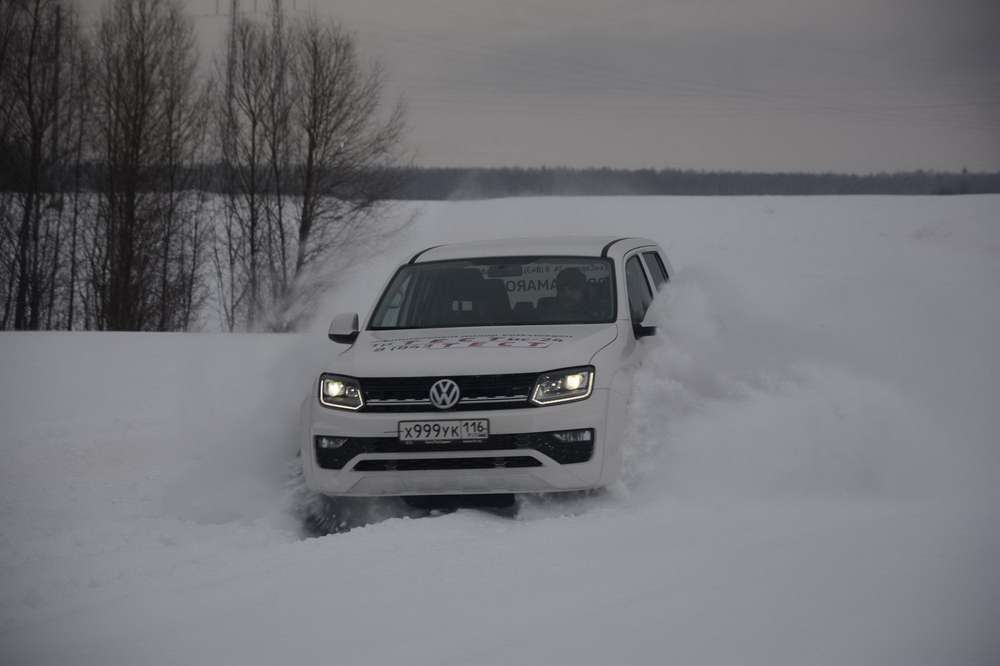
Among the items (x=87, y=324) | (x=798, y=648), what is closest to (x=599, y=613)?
(x=798, y=648)

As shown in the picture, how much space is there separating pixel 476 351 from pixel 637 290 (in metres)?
1.87

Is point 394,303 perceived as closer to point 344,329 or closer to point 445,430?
point 344,329

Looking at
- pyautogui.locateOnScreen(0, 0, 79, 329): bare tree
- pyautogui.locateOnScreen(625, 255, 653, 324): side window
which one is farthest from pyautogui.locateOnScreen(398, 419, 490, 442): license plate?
pyautogui.locateOnScreen(0, 0, 79, 329): bare tree

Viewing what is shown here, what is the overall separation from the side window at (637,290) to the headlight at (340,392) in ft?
6.40

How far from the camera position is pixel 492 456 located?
6.64 metres

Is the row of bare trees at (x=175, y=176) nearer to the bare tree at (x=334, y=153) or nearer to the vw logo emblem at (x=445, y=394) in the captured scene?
the bare tree at (x=334, y=153)

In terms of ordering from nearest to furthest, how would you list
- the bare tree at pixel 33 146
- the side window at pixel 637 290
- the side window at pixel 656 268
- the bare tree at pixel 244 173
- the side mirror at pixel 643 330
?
the side mirror at pixel 643 330 < the side window at pixel 637 290 < the side window at pixel 656 268 < the bare tree at pixel 33 146 < the bare tree at pixel 244 173

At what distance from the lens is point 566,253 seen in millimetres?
8398

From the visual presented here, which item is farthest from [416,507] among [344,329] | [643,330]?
[643,330]

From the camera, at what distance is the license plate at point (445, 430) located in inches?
261

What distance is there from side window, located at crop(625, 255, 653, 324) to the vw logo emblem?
1.64 meters

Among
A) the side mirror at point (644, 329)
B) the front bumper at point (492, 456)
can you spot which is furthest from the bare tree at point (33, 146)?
the front bumper at point (492, 456)

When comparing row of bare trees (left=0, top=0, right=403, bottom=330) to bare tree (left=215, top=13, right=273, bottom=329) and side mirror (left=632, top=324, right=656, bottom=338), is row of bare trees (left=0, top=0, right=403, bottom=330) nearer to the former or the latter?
bare tree (left=215, top=13, right=273, bottom=329)

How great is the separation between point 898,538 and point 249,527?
11.6 ft
